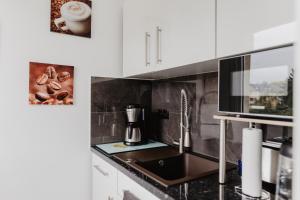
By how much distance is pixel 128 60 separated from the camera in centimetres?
173

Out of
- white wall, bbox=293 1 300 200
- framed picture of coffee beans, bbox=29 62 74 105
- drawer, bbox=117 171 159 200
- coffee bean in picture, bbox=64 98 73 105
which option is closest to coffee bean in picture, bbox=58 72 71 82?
framed picture of coffee beans, bbox=29 62 74 105

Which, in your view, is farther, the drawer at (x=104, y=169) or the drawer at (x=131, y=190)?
the drawer at (x=104, y=169)

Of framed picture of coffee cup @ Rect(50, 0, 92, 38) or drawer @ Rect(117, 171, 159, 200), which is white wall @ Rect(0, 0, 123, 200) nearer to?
framed picture of coffee cup @ Rect(50, 0, 92, 38)

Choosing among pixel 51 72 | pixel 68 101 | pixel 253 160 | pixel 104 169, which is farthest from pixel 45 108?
pixel 253 160

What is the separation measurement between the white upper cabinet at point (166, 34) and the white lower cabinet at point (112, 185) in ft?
2.22

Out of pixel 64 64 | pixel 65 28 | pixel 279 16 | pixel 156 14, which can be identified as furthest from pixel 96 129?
pixel 279 16

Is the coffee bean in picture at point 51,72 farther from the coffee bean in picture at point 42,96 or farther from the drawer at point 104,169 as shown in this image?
the drawer at point 104,169

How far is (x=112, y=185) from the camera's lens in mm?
1381

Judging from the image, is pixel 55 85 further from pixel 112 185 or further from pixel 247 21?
pixel 247 21

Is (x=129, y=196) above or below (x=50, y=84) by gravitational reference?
below

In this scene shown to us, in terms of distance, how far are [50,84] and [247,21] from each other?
1349 mm

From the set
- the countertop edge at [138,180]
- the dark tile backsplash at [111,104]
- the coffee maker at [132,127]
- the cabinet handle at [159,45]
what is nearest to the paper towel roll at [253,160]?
the countertop edge at [138,180]

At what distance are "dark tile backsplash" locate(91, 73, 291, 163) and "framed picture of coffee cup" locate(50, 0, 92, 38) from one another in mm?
406

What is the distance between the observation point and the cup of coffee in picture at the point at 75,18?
1625mm
